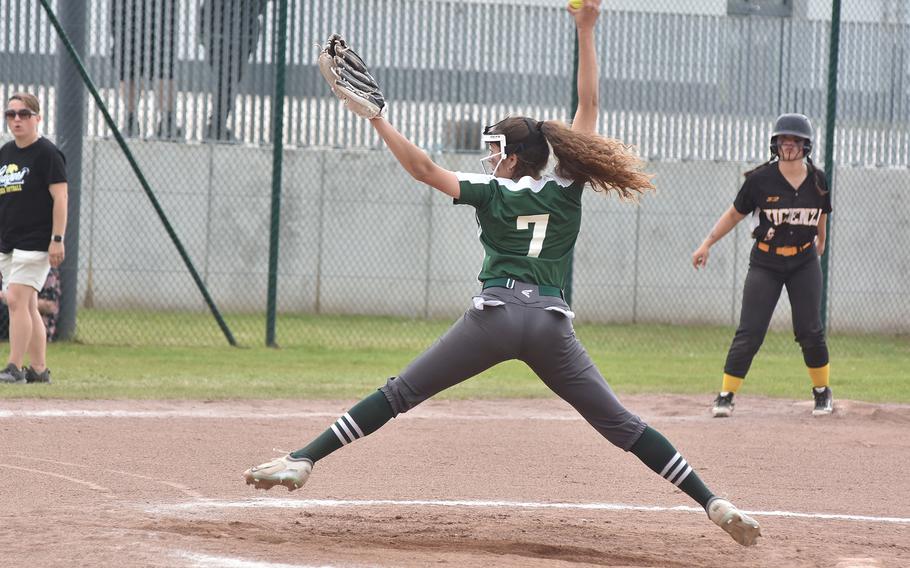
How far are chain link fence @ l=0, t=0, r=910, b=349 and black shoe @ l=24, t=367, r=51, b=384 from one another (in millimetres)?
6251

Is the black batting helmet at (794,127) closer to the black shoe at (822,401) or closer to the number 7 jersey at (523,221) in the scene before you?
the black shoe at (822,401)

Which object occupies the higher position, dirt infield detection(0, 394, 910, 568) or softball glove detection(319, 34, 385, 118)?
softball glove detection(319, 34, 385, 118)

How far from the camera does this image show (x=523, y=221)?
514cm

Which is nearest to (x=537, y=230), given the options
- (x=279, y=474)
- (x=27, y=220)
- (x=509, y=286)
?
(x=509, y=286)

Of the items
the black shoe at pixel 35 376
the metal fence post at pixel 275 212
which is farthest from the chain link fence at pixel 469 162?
the black shoe at pixel 35 376

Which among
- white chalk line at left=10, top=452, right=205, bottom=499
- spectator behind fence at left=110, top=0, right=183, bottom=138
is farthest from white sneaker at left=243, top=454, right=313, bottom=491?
spectator behind fence at left=110, top=0, right=183, bottom=138

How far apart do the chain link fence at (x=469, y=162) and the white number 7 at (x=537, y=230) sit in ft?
37.2

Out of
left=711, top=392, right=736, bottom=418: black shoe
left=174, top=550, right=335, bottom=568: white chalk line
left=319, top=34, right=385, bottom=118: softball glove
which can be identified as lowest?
left=174, top=550, right=335, bottom=568: white chalk line

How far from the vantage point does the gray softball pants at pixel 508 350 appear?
511 cm

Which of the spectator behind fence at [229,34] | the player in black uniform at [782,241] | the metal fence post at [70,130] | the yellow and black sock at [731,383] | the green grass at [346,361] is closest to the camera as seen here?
the player in black uniform at [782,241]

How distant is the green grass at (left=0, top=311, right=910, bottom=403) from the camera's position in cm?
1052

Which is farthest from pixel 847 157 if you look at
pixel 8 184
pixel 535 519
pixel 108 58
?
pixel 535 519

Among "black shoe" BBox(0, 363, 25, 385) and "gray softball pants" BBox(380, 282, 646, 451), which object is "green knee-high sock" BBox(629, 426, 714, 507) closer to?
"gray softball pants" BBox(380, 282, 646, 451)

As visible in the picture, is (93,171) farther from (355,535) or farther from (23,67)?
(355,535)
